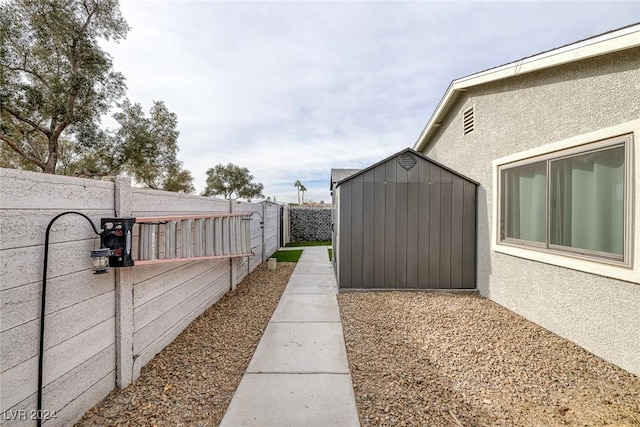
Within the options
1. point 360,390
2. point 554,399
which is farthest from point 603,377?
point 360,390

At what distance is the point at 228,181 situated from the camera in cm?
3111

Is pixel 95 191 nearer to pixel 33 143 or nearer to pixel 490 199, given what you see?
pixel 490 199

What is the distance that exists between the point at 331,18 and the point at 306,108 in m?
4.13

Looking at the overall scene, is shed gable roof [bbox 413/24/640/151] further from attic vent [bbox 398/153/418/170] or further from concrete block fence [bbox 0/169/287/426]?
concrete block fence [bbox 0/169/287/426]

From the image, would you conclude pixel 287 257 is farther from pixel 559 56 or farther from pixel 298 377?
pixel 559 56

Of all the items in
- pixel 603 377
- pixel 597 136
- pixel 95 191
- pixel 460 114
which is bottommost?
pixel 603 377

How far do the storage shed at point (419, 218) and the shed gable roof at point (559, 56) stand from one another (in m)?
1.72

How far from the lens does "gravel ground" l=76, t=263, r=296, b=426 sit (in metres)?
2.24

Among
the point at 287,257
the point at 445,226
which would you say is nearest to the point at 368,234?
the point at 445,226

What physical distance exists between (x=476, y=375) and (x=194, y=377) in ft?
9.24

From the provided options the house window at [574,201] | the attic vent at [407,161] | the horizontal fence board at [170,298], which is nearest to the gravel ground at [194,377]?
the horizontal fence board at [170,298]

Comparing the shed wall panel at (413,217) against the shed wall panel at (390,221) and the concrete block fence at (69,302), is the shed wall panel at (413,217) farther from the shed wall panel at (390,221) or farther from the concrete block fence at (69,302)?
the concrete block fence at (69,302)

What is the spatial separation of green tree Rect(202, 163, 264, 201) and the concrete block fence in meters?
28.9

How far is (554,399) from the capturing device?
8.16ft
